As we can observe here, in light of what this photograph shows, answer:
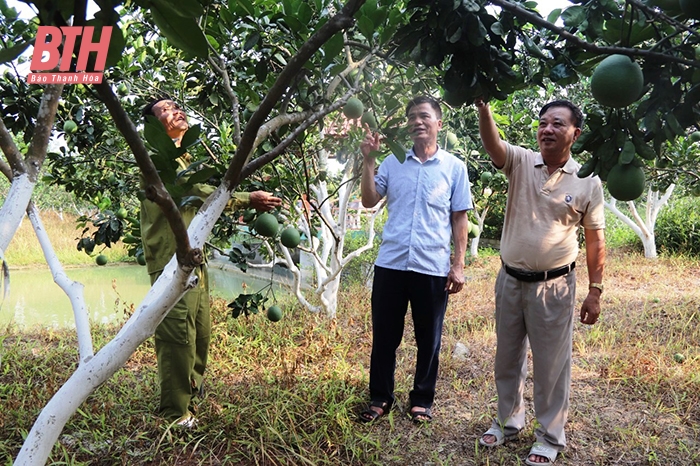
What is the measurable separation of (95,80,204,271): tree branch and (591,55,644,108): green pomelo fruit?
0.84 m

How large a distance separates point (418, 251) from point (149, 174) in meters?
1.52

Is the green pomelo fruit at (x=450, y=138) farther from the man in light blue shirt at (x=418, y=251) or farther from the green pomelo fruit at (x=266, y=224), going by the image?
the green pomelo fruit at (x=266, y=224)

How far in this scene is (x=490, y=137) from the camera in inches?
75.5

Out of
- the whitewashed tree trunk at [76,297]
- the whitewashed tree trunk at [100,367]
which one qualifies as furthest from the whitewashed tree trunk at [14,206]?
the whitewashed tree trunk at [100,367]

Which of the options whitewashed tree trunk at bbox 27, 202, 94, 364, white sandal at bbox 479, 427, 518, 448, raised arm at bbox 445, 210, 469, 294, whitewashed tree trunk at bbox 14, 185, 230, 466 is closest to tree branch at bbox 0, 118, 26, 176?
whitewashed tree trunk at bbox 27, 202, 94, 364

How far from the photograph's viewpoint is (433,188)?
2301mm

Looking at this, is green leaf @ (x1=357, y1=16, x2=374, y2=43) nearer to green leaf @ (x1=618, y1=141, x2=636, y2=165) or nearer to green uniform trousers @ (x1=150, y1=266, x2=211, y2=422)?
green leaf @ (x1=618, y1=141, x2=636, y2=165)

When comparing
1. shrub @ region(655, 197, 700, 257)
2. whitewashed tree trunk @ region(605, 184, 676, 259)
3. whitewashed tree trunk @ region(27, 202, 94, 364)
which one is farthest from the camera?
shrub @ region(655, 197, 700, 257)

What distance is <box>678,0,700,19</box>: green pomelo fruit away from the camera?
831 millimetres

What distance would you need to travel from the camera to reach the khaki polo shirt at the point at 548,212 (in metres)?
1.95

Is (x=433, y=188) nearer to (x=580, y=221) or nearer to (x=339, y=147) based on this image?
(x=580, y=221)

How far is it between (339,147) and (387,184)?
40.5 inches

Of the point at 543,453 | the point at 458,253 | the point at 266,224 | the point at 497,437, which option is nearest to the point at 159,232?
the point at 266,224

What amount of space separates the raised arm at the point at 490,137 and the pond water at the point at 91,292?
10.2 ft
